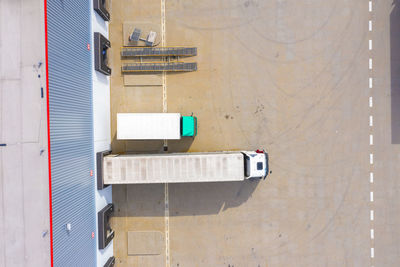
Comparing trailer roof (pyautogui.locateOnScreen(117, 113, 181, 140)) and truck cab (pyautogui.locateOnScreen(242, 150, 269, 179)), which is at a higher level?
trailer roof (pyautogui.locateOnScreen(117, 113, 181, 140))

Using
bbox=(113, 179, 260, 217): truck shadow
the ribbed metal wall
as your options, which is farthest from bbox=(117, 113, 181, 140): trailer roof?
bbox=(113, 179, 260, 217): truck shadow

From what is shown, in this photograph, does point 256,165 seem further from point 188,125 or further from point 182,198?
point 182,198

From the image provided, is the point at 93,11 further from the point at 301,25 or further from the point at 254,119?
the point at 301,25

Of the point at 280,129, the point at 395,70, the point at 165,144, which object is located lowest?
the point at 165,144

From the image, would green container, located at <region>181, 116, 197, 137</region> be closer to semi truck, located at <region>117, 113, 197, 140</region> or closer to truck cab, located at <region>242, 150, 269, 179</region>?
semi truck, located at <region>117, 113, 197, 140</region>

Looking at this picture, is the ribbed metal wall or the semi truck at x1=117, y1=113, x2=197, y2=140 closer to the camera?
the ribbed metal wall

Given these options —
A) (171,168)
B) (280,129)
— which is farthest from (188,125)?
(280,129)
